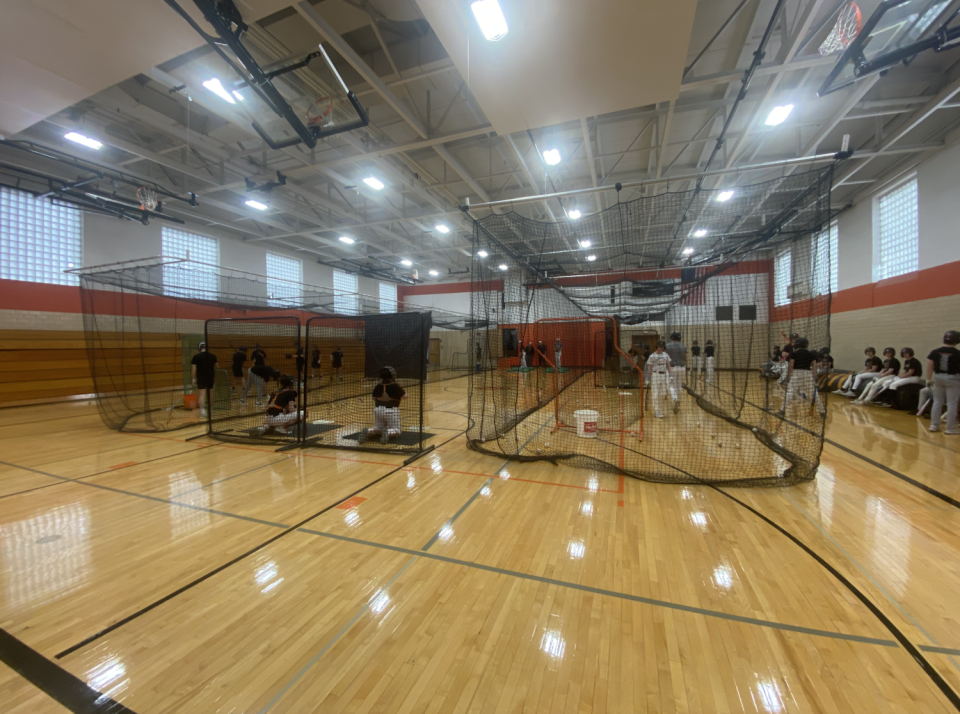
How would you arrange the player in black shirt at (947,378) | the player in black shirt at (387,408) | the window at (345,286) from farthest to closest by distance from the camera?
the window at (345,286) → the player in black shirt at (387,408) → the player in black shirt at (947,378)

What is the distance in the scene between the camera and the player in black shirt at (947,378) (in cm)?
569

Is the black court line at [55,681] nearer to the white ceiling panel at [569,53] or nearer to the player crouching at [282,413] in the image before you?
the player crouching at [282,413]

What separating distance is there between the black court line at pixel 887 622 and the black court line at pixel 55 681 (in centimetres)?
364

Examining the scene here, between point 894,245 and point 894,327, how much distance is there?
7.92 ft

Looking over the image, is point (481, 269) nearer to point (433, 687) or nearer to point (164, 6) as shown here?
point (164, 6)

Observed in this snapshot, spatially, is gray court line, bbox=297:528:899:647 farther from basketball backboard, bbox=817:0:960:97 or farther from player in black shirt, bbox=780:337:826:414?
player in black shirt, bbox=780:337:826:414

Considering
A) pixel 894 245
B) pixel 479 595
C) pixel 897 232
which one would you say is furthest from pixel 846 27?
pixel 894 245

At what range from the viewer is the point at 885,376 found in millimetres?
8633

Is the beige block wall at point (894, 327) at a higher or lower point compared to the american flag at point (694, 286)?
lower

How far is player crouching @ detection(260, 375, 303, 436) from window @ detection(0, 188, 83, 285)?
9.59m

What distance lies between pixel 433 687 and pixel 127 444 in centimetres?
711

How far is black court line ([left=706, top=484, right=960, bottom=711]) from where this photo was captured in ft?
5.26

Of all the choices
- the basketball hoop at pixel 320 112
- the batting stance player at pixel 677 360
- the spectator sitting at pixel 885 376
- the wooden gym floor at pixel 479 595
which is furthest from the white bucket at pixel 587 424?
the spectator sitting at pixel 885 376

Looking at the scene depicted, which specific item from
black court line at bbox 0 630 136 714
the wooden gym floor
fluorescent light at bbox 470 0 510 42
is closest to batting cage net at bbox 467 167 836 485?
the wooden gym floor
